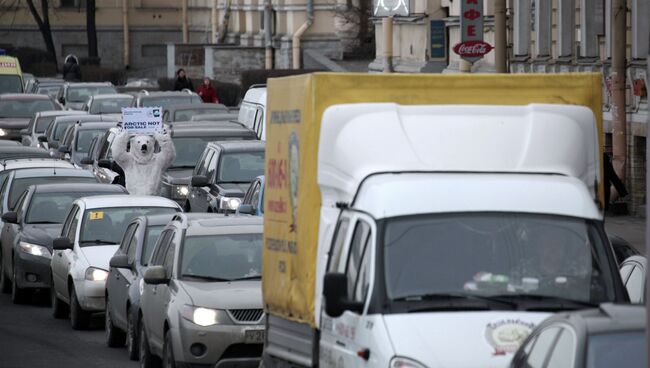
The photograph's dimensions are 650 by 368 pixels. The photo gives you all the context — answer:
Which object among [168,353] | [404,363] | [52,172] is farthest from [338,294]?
[52,172]

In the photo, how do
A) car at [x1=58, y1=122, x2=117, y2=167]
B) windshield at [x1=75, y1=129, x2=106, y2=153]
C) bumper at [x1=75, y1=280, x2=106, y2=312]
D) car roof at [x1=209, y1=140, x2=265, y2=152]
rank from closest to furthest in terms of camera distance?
1. bumper at [x1=75, y1=280, x2=106, y2=312]
2. car roof at [x1=209, y1=140, x2=265, y2=152]
3. car at [x1=58, y1=122, x2=117, y2=167]
4. windshield at [x1=75, y1=129, x2=106, y2=153]

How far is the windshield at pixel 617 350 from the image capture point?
311 inches

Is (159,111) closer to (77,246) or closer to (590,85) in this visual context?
(77,246)

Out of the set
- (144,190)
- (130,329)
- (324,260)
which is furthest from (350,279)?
(144,190)

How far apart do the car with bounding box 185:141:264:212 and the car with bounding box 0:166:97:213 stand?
1644 mm

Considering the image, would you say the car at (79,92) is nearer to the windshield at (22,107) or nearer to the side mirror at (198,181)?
the windshield at (22,107)

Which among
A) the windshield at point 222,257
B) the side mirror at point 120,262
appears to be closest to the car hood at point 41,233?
the side mirror at point 120,262

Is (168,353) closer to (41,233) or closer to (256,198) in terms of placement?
(41,233)

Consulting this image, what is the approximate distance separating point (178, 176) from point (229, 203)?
414 cm

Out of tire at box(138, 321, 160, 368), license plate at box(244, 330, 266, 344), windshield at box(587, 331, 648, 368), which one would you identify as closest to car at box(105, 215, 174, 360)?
tire at box(138, 321, 160, 368)

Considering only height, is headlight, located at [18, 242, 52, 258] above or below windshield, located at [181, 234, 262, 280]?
below

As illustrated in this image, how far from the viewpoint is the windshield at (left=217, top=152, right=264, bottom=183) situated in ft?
84.0

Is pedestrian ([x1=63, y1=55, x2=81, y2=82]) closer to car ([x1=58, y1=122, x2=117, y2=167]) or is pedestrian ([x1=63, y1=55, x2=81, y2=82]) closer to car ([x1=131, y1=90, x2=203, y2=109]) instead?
car ([x1=131, y1=90, x2=203, y2=109])

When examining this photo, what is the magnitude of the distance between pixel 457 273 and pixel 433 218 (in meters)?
0.41
